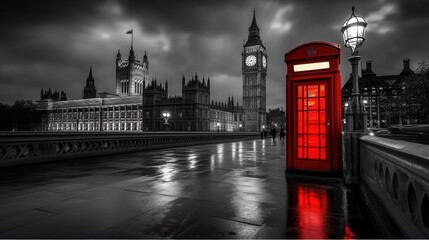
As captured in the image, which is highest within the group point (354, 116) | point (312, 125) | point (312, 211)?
point (354, 116)

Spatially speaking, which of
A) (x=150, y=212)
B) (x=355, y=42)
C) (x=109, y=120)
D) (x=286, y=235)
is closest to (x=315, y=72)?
(x=355, y=42)

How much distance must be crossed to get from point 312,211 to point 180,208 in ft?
6.92

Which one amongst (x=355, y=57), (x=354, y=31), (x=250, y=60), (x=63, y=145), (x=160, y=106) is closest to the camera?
(x=354, y=31)

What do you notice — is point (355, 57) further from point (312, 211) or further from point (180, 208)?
point (180, 208)

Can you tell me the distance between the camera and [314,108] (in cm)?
678

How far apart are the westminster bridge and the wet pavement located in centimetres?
1

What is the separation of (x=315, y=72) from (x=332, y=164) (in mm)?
2522

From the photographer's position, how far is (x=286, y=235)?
9.83 feet

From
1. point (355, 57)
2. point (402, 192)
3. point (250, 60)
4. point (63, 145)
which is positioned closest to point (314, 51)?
point (355, 57)

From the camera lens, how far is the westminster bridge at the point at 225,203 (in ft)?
8.95

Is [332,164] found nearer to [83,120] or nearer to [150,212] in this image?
[150,212]

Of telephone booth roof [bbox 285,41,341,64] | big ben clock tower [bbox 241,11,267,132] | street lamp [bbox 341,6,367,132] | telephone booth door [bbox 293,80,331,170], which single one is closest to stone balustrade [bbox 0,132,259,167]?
telephone booth door [bbox 293,80,331,170]

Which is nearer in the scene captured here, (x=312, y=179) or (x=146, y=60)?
(x=312, y=179)

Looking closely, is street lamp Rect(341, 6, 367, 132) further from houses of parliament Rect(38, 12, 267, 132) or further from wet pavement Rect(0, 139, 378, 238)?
houses of parliament Rect(38, 12, 267, 132)
